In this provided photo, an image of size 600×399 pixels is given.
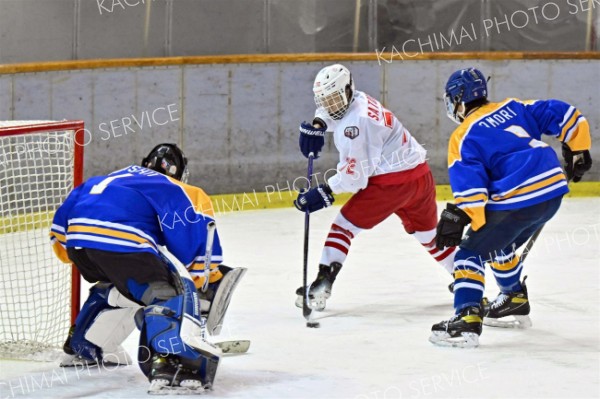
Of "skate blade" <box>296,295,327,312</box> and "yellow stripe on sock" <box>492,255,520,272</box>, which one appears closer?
"yellow stripe on sock" <box>492,255,520,272</box>

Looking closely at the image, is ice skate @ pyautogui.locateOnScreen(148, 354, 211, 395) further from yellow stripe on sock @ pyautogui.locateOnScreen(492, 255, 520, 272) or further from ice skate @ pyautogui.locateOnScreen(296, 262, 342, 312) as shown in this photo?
yellow stripe on sock @ pyautogui.locateOnScreen(492, 255, 520, 272)

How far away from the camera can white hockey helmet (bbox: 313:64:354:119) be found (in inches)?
220

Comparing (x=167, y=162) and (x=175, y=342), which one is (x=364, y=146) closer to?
(x=167, y=162)

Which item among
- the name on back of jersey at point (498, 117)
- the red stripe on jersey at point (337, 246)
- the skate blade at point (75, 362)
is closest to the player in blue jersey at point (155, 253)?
the skate blade at point (75, 362)

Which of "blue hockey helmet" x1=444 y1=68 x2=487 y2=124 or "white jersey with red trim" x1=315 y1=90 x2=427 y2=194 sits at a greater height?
"blue hockey helmet" x1=444 y1=68 x2=487 y2=124

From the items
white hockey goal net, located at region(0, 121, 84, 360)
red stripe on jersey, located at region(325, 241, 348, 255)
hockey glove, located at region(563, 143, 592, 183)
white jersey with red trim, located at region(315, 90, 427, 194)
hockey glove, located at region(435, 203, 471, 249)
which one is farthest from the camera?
red stripe on jersey, located at region(325, 241, 348, 255)

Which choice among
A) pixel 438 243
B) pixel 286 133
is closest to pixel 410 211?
pixel 438 243

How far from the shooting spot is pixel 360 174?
5566 mm

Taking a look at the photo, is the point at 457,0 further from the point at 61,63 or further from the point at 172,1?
the point at 61,63

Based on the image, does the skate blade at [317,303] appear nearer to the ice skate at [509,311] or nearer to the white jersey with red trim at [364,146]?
the white jersey with red trim at [364,146]

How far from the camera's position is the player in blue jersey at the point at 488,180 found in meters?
4.83

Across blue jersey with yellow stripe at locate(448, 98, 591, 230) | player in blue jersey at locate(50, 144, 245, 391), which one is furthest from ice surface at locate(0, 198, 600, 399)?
blue jersey with yellow stripe at locate(448, 98, 591, 230)

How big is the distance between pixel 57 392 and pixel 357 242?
11.7 feet

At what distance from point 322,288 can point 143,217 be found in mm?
1662
